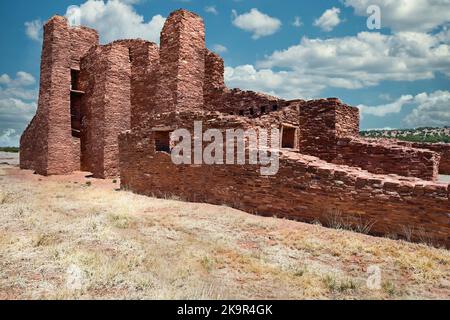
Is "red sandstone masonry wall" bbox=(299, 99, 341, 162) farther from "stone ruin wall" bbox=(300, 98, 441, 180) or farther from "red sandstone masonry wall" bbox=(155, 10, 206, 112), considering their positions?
"red sandstone masonry wall" bbox=(155, 10, 206, 112)

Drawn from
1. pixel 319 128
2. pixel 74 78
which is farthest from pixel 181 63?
pixel 74 78

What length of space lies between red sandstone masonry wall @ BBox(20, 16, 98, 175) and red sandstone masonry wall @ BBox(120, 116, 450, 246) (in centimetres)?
959

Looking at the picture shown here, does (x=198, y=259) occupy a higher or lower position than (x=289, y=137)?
lower

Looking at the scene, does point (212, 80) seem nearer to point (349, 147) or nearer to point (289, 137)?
point (289, 137)

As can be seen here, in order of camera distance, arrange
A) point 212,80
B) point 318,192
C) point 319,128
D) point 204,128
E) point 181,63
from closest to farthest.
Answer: point 318,192 < point 204,128 < point 319,128 < point 181,63 < point 212,80

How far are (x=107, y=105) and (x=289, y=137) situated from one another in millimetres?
9867

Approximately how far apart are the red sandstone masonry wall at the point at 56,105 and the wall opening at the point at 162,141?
9.16 m

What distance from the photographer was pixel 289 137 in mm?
12984

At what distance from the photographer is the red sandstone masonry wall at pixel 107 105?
58.6ft

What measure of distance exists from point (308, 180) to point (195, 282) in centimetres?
427

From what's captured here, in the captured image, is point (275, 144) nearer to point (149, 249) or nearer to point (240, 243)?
point (240, 243)

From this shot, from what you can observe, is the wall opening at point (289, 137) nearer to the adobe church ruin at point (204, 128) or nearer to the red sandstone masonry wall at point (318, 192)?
the adobe church ruin at point (204, 128)

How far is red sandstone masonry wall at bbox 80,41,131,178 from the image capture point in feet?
58.6
